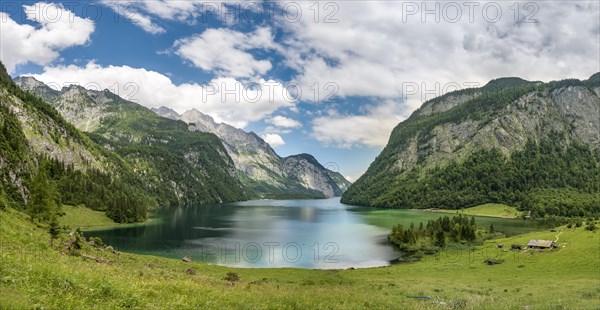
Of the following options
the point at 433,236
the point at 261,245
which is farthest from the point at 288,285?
the point at 433,236

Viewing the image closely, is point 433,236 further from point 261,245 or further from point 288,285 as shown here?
point 288,285

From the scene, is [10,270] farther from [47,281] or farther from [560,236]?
[560,236]

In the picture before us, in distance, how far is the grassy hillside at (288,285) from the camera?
15047 millimetres

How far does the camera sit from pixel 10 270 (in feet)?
49.0

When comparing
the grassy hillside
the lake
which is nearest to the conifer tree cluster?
the lake

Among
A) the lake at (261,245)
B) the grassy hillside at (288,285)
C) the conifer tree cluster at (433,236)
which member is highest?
the grassy hillside at (288,285)

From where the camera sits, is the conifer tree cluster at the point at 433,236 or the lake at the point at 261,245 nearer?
the lake at the point at 261,245

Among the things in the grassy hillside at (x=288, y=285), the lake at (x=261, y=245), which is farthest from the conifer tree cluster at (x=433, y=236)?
Result: the grassy hillside at (x=288, y=285)

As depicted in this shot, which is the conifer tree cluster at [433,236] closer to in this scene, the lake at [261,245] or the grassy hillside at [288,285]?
the lake at [261,245]

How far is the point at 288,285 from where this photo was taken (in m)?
51.5

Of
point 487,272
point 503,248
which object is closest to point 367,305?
point 487,272

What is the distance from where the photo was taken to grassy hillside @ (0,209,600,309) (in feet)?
49.4

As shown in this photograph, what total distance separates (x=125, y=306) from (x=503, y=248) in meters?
99.4

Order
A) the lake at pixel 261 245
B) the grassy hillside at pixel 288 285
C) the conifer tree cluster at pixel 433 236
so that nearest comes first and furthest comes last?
1. the grassy hillside at pixel 288 285
2. the lake at pixel 261 245
3. the conifer tree cluster at pixel 433 236
